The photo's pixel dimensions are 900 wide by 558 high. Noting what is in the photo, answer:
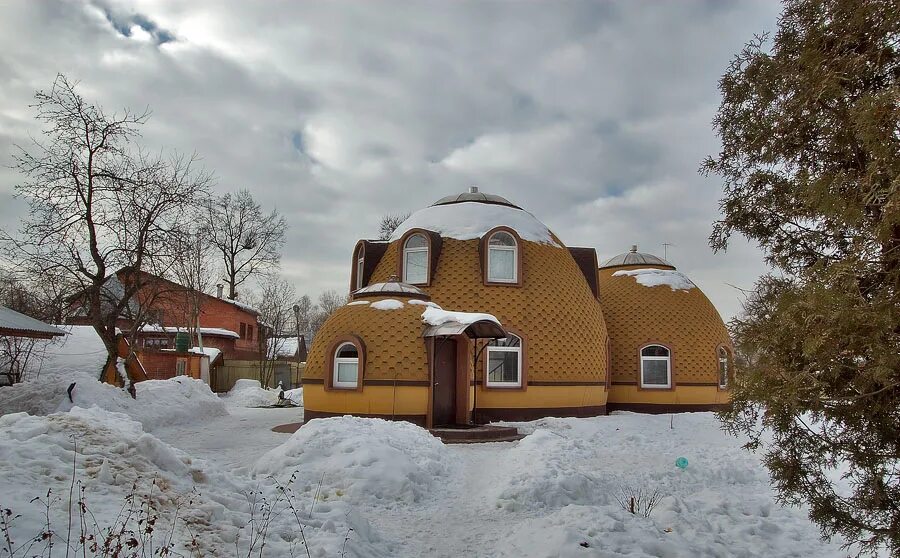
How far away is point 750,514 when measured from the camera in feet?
23.7

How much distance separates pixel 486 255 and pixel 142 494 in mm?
12397

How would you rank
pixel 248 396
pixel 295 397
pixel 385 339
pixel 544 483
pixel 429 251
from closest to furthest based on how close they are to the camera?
pixel 544 483
pixel 385 339
pixel 429 251
pixel 295 397
pixel 248 396

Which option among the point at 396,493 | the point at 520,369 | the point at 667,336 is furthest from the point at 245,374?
the point at 396,493

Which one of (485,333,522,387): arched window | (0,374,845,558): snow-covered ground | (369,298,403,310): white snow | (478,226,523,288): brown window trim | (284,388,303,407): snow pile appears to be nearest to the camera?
(0,374,845,558): snow-covered ground

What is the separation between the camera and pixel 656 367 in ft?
65.4

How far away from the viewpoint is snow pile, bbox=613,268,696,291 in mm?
21156

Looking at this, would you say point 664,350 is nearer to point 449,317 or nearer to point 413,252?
point 413,252

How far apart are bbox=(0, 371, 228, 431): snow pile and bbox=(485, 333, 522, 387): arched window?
8241mm

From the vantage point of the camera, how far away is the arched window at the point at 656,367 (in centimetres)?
1980

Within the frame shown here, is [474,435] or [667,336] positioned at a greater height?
[667,336]

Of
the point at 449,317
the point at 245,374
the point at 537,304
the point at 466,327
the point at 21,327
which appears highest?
the point at 537,304

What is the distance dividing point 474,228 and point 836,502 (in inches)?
527

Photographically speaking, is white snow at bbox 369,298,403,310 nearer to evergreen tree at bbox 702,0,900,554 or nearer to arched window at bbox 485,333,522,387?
arched window at bbox 485,333,522,387

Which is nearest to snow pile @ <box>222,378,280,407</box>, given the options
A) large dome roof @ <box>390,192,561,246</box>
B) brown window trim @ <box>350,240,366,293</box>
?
brown window trim @ <box>350,240,366,293</box>
